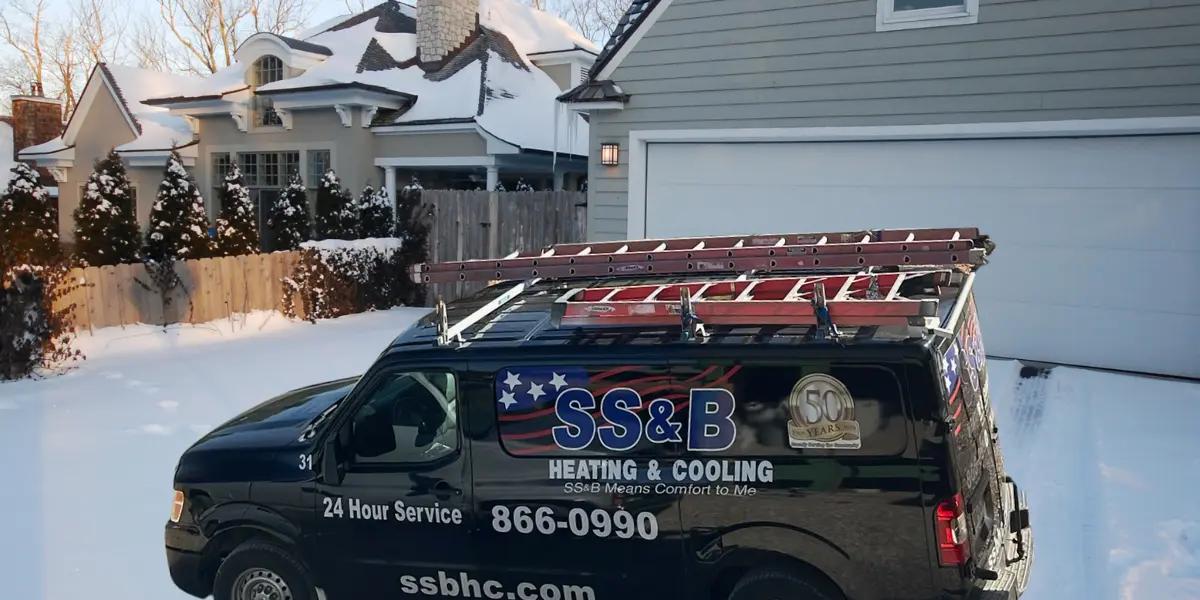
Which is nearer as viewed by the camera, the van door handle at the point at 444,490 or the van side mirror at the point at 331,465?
the van door handle at the point at 444,490

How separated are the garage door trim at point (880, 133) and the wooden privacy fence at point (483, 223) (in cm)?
282

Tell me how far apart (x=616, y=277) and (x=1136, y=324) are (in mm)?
6829

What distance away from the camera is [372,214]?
1502 cm

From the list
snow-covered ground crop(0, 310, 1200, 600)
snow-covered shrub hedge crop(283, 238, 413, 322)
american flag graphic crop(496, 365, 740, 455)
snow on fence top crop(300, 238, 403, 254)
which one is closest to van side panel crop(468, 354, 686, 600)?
american flag graphic crop(496, 365, 740, 455)

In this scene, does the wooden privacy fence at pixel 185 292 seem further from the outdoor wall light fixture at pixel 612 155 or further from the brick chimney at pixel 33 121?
the brick chimney at pixel 33 121

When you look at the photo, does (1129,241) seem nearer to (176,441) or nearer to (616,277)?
(616,277)

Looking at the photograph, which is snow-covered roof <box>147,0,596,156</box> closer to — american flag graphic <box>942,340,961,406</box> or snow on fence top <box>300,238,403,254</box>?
snow on fence top <box>300,238,403,254</box>

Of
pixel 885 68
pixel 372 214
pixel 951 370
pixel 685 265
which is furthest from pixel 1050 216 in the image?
pixel 372 214

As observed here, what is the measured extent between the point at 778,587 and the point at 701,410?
0.79 m

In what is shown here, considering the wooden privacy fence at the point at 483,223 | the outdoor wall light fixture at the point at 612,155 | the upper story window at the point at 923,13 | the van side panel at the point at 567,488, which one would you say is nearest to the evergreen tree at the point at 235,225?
the wooden privacy fence at the point at 483,223

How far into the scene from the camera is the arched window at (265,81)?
21.9 meters

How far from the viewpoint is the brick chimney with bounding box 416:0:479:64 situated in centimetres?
2130

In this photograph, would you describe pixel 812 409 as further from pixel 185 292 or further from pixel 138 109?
pixel 138 109

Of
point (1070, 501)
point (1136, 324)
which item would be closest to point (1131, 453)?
point (1070, 501)
